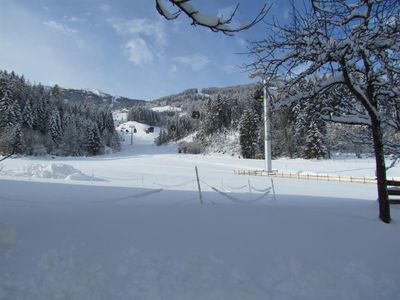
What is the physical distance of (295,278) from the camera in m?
5.16

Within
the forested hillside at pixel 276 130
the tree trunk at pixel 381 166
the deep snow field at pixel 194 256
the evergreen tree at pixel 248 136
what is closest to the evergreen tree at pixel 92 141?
the forested hillside at pixel 276 130

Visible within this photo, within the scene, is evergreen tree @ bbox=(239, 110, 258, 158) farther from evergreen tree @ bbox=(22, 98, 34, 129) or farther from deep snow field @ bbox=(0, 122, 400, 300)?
deep snow field @ bbox=(0, 122, 400, 300)

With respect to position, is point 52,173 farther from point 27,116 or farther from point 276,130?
point 27,116

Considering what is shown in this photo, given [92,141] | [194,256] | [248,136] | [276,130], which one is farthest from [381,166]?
[92,141]

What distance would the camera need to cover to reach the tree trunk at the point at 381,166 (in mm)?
7953

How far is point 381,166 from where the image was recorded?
8.05 meters

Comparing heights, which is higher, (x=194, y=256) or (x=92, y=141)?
(x=92, y=141)

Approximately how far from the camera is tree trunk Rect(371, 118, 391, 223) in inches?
313

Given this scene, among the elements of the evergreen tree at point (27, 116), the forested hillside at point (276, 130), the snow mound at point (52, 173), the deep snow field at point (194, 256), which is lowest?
the deep snow field at point (194, 256)

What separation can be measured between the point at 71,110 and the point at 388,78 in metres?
113

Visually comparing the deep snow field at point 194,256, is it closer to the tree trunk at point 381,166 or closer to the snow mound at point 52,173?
the tree trunk at point 381,166

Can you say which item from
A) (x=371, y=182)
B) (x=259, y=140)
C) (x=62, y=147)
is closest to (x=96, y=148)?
(x=62, y=147)

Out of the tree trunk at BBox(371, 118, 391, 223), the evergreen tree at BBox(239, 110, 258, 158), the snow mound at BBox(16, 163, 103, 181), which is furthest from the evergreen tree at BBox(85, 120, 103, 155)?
the tree trunk at BBox(371, 118, 391, 223)

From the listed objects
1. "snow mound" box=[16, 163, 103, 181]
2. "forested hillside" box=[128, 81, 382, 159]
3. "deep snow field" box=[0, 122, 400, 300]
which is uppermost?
"forested hillside" box=[128, 81, 382, 159]
